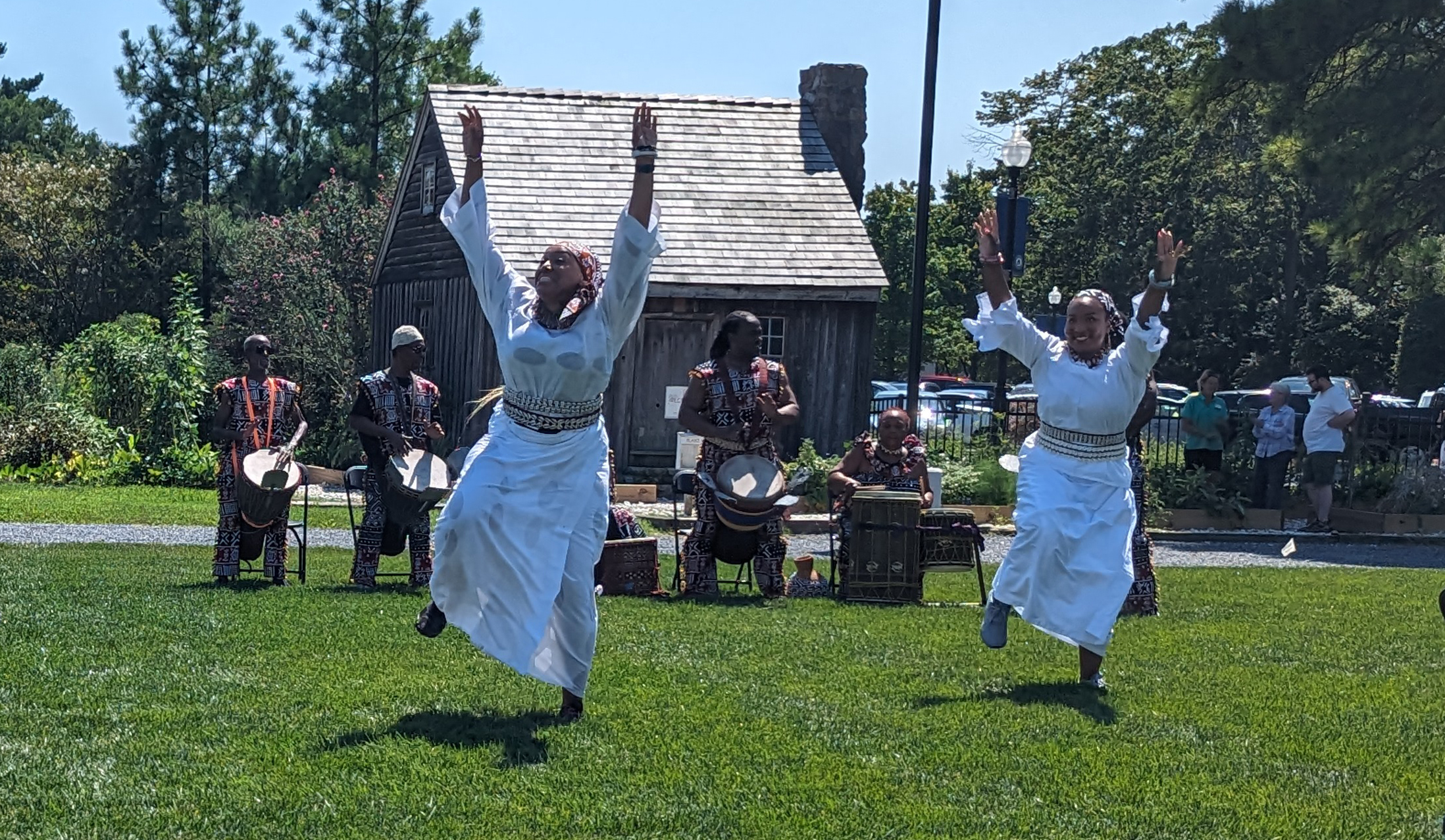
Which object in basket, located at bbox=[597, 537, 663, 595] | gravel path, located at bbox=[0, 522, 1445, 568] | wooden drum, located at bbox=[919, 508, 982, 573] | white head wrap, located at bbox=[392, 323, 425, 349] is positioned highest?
white head wrap, located at bbox=[392, 323, 425, 349]

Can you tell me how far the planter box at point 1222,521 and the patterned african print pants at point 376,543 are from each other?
34.5 ft

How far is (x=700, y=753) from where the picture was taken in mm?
6246

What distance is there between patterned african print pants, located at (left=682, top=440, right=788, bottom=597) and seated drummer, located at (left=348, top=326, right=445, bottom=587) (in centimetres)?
176

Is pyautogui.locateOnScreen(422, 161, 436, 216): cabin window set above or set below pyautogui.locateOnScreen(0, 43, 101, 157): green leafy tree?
below

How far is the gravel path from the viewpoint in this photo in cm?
1556

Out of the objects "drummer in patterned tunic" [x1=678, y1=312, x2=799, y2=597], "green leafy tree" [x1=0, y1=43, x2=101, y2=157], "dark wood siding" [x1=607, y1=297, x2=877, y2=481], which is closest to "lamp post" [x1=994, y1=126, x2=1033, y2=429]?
"dark wood siding" [x1=607, y1=297, x2=877, y2=481]

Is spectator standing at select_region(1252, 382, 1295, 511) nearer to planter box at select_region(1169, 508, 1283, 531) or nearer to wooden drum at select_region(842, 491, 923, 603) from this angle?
planter box at select_region(1169, 508, 1283, 531)

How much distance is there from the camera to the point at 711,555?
464 inches

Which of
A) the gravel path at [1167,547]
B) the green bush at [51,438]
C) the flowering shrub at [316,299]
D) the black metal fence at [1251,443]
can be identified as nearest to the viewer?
the gravel path at [1167,547]

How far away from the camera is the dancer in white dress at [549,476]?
22.0 feet

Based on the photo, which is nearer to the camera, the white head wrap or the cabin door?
the white head wrap

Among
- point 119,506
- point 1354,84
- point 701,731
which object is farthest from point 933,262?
point 701,731

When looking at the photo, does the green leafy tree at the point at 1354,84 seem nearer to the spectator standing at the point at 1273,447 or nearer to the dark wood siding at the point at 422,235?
the spectator standing at the point at 1273,447

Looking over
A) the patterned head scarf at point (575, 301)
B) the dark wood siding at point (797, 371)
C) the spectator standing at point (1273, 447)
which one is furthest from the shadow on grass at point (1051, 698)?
the dark wood siding at point (797, 371)
